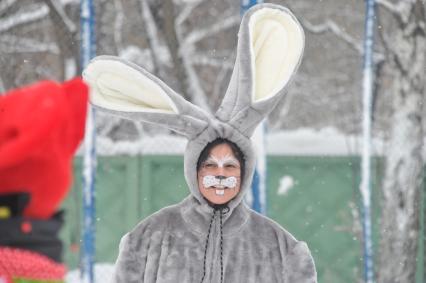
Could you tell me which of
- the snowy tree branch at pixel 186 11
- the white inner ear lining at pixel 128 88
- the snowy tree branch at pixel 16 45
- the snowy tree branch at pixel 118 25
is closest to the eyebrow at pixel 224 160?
the white inner ear lining at pixel 128 88

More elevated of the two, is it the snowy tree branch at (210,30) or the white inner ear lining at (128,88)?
the snowy tree branch at (210,30)

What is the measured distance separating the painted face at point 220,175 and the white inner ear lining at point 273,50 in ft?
0.74

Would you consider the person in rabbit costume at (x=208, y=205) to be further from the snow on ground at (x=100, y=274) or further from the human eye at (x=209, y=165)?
the snow on ground at (x=100, y=274)

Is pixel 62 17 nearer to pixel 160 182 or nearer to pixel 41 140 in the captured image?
pixel 160 182

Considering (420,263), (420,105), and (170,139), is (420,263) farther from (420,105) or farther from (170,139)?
(170,139)

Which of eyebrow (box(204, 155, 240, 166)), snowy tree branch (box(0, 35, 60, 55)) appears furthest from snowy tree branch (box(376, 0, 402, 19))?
eyebrow (box(204, 155, 240, 166))

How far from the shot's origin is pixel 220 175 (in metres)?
2.97

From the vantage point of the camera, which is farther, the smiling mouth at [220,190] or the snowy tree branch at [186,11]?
the snowy tree branch at [186,11]

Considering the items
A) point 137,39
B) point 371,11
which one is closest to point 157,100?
point 371,11

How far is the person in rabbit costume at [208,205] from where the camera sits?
2.92m

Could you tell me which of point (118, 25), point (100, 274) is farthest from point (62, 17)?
point (118, 25)

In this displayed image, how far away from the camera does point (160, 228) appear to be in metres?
3.01

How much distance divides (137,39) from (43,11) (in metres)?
2.34

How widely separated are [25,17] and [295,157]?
2.57 m
